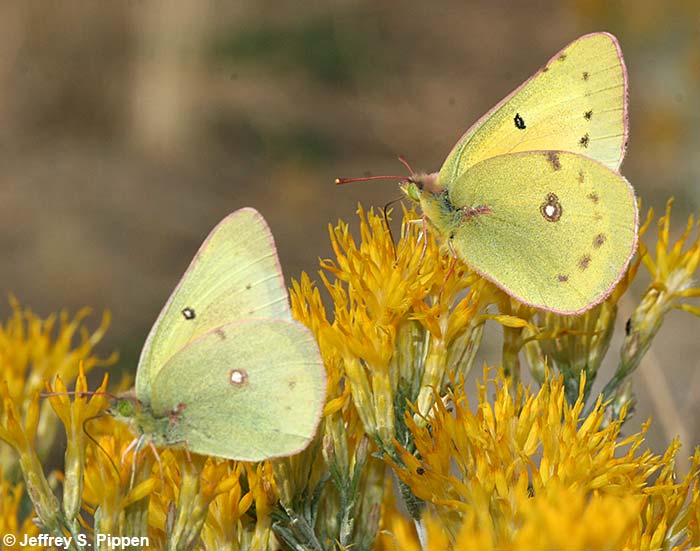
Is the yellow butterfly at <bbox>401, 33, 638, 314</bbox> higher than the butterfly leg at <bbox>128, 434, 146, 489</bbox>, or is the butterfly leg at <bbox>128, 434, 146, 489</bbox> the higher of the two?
the yellow butterfly at <bbox>401, 33, 638, 314</bbox>

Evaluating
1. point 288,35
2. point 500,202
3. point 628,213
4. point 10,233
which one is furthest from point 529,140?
point 288,35

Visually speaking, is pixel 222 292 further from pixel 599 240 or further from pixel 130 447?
pixel 599 240

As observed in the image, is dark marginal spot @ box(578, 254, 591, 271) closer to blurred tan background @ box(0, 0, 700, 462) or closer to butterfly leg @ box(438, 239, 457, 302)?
butterfly leg @ box(438, 239, 457, 302)

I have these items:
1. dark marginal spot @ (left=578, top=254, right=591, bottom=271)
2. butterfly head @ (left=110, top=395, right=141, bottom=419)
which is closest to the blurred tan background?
dark marginal spot @ (left=578, top=254, right=591, bottom=271)

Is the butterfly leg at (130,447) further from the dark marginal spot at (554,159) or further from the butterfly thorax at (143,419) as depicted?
the dark marginal spot at (554,159)

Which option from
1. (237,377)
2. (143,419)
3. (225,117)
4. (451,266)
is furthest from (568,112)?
(225,117)

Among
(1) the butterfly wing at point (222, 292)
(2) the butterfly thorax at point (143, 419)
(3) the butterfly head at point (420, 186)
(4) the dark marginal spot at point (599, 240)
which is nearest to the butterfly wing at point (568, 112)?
(3) the butterfly head at point (420, 186)

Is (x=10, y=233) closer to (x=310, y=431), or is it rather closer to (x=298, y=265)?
(x=298, y=265)
